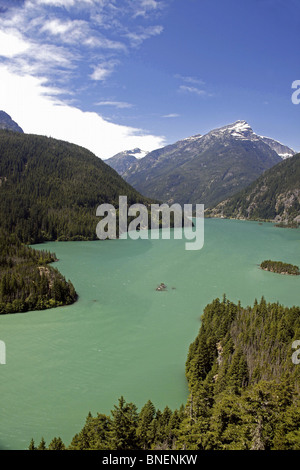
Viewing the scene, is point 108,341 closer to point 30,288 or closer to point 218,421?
point 30,288

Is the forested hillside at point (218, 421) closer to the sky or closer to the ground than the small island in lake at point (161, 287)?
closer to the ground

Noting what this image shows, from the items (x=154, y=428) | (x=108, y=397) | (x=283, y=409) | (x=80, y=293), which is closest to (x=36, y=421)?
(x=108, y=397)

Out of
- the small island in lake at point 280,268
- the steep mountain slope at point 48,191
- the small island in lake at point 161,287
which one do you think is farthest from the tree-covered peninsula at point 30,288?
the steep mountain slope at point 48,191

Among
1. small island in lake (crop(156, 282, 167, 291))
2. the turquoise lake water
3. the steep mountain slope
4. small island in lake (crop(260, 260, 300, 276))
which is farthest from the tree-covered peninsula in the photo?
the steep mountain slope

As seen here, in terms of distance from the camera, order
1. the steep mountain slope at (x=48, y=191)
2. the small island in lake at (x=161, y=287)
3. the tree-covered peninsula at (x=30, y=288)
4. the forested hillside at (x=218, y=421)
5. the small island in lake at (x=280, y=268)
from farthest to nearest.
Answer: the steep mountain slope at (x=48, y=191) → the small island in lake at (x=280, y=268) → the small island in lake at (x=161, y=287) → the tree-covered peninsula at (x=30, y=288) → the forested hillside at (x=218, y=421)

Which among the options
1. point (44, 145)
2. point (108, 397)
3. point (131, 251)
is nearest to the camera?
point (108, 397)

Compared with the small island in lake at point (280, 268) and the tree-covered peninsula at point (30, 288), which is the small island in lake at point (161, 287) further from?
the small island in lake at point (280, 268)

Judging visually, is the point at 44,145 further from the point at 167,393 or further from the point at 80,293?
the point at 167,393

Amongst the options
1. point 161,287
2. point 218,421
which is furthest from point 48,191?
point 218,421

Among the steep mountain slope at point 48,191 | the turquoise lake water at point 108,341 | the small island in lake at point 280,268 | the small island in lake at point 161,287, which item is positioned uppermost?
the steep mountain slope at point 48,191
